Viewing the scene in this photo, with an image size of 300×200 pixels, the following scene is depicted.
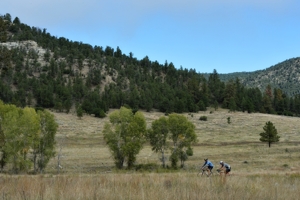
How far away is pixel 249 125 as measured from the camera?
97.8 meters

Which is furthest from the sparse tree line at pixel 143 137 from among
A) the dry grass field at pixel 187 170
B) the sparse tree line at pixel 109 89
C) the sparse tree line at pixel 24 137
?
the sparse tree line at pixel 109 89

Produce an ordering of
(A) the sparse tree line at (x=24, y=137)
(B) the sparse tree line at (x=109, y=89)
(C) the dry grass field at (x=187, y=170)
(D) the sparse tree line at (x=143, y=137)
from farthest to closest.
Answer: (B) the sparse tree line at (x=109, y=89), (D) the sparse tree line at (x=143, y=137), (A) the sparse tree line at (x=24, y=137), (C) the dry grass field at (x=187, y=170)

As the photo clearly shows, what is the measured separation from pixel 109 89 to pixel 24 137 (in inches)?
3835

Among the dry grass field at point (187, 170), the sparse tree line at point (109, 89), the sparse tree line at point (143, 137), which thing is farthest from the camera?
the sparse tree line at point (109, 89)

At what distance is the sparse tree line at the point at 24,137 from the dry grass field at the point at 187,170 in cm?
361

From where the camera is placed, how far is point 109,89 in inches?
5527

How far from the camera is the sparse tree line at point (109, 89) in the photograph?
401 feet

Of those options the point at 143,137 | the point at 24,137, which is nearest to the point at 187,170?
the point at 143,137

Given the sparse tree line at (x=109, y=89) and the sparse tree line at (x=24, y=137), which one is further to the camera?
the sparse tree line at (x=109, y=89)

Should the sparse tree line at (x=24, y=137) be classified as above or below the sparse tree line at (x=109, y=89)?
below

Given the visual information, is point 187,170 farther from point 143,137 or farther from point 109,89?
point 109,89

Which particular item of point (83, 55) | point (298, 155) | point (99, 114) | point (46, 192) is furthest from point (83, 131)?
point (83, 55)

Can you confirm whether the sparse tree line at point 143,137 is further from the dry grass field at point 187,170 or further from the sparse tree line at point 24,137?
the sparse tree line at point 24,137

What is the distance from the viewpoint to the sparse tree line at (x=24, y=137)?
42.4 meters
